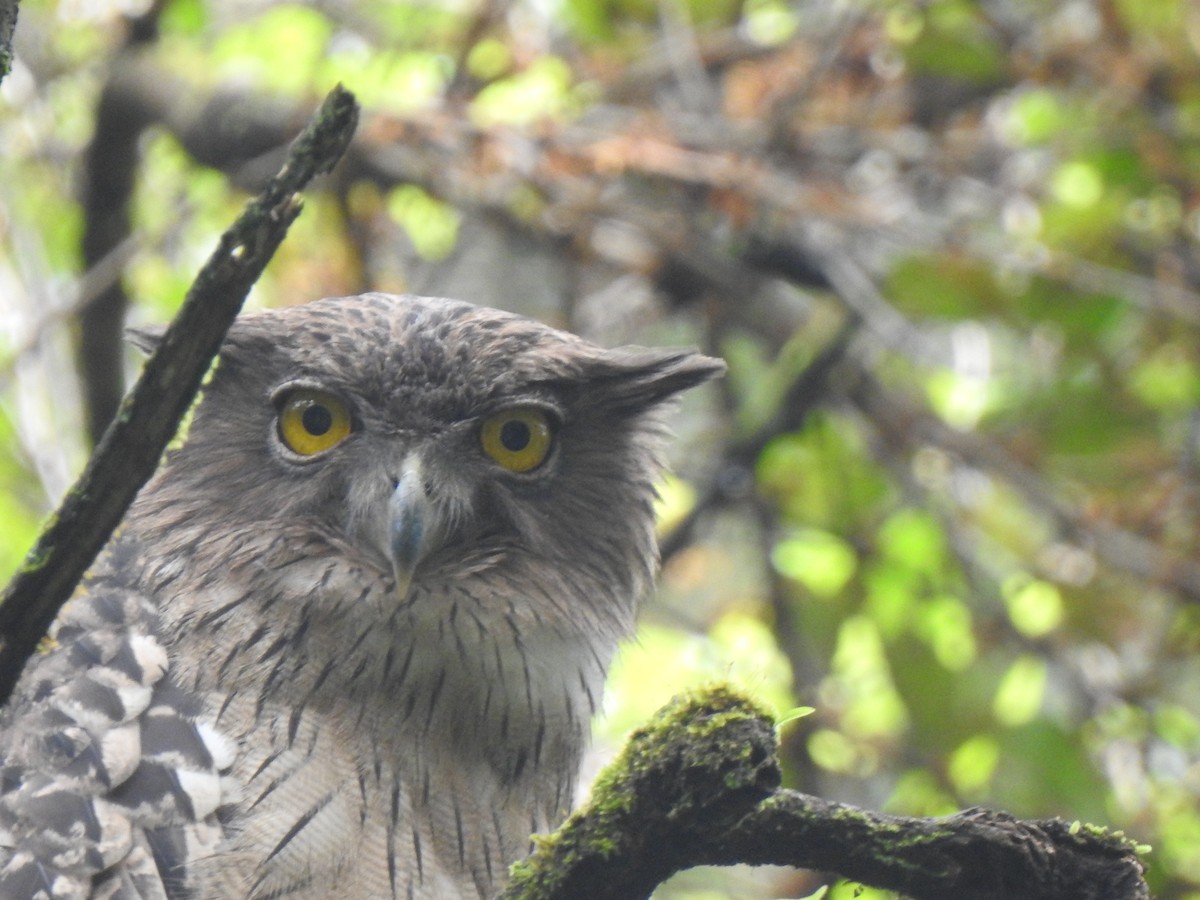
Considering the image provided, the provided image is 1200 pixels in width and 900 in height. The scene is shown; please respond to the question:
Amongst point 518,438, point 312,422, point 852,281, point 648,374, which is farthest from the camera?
point 852,281

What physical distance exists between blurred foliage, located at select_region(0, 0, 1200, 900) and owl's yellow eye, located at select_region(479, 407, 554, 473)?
1.53m

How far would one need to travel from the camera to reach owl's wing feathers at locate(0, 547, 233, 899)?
6.26 ft

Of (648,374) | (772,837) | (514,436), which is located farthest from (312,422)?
(772,837)

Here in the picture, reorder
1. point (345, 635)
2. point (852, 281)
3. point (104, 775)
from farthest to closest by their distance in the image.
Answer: point (852, 281) → point (345, 635) → point (104, 775)

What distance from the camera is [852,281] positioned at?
424cm

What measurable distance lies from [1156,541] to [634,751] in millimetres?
3280

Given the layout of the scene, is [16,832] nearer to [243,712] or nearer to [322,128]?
[243,712]

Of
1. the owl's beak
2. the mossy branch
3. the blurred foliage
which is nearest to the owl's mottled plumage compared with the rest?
the owl's beak

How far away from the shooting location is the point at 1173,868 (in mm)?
3459

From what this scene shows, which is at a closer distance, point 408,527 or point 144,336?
point 408,527

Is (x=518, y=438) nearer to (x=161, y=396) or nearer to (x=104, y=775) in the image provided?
(x=104, y=775)

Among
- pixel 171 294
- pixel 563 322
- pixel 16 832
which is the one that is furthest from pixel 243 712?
pixel 171 294

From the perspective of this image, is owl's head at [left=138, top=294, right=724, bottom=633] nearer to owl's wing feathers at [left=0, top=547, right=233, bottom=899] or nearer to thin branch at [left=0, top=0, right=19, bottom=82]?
owl's wing feathers at [left=0, top=547, right=233, bottom=899]

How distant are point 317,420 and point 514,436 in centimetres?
34
